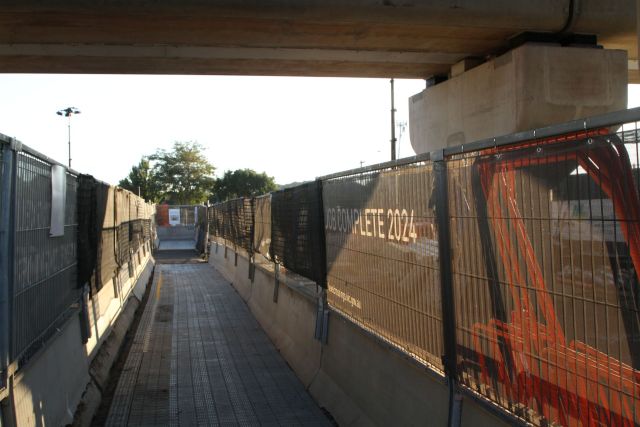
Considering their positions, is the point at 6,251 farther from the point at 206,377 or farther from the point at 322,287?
the point at 206,377

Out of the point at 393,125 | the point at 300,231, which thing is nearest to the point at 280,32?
the point at 300,231

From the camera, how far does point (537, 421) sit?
132 inches

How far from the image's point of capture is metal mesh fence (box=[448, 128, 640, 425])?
2748 mm

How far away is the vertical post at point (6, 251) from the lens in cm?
419

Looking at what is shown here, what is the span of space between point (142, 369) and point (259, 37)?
568 centimetres

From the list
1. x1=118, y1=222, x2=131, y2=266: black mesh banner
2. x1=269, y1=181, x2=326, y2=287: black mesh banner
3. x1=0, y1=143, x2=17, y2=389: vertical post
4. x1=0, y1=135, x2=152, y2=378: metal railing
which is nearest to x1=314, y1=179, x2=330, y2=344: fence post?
x1=269, y1=181, x2=326, y2=287: black mesh banner

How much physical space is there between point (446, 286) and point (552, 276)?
1123mm

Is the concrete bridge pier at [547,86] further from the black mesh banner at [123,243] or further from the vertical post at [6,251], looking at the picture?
the black mesh banner at [123,243]

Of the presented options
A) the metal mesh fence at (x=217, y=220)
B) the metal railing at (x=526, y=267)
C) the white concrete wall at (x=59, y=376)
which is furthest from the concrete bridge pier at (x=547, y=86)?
the metal mesh fence at (x=217, y=220)

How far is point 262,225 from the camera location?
1293 centimetres

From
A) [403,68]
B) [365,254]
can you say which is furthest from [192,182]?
[365,254]

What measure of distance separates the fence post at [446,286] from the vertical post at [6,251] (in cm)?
309

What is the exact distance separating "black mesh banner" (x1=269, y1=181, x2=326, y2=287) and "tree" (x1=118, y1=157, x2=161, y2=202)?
8907 centimetres

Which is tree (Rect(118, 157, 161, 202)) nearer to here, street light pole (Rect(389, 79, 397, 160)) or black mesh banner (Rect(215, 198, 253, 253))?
street light pole (Rect(389, 79, 397, 160))
